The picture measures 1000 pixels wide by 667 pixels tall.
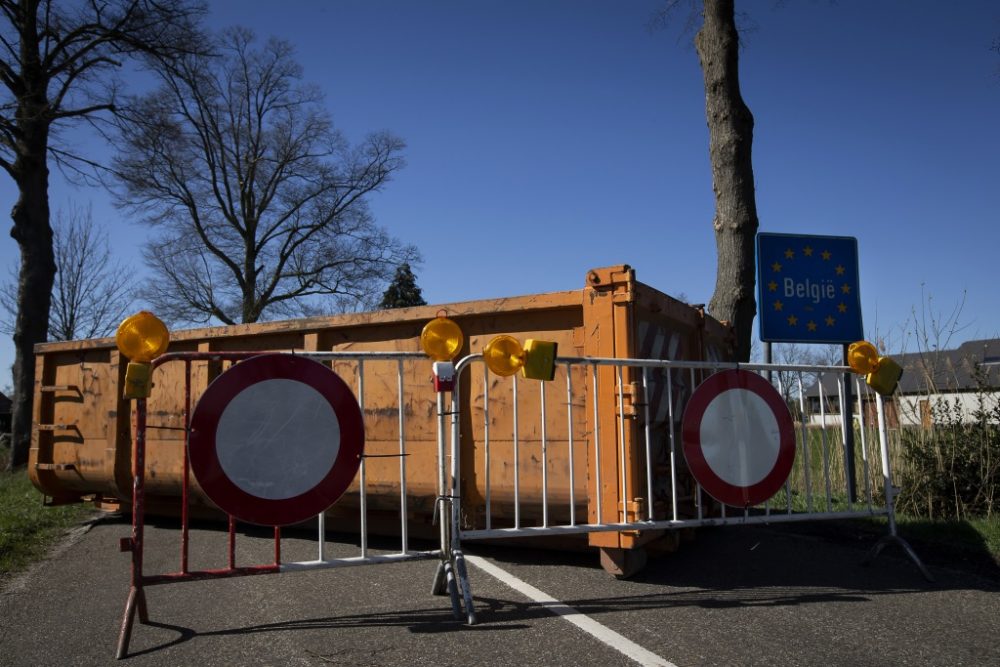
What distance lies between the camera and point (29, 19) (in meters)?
15.1

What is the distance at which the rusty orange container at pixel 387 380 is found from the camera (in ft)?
16.1

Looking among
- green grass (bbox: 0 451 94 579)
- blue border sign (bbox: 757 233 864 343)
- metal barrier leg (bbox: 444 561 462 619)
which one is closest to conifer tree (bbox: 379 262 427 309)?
green grass (bbox: 0 451 94 579)

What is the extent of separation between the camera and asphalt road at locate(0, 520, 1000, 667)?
3.42m

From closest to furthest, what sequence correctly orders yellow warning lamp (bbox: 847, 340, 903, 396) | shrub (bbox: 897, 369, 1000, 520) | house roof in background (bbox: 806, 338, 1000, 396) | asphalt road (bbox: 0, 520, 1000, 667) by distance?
asphalt road (bbox: 0, 520, 1000, 667)
yellow warning lamp (bbox: 847, 340, 903, 396)
shrub (bbox: 897, 369, 1000, 520)
house roof in background (bbox: 806, 338, 1000, 396)

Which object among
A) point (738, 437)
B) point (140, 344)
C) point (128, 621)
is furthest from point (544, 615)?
point (140, 344)

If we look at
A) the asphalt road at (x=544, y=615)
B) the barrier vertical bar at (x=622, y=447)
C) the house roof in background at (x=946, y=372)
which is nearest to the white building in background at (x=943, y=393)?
the house roof in background at (x=946, y=372)

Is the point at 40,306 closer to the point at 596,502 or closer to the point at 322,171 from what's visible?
the point at 322,171

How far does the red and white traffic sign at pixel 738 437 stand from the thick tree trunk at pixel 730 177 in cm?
366

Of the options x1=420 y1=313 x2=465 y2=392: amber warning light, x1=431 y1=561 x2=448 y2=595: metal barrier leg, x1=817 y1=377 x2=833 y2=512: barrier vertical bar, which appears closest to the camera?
x1=420 y1=313 x2=465 y2=392: amber warning light

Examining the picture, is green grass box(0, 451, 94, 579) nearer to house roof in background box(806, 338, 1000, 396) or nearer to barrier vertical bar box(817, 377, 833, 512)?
barrier vertical bar box(817, 377, 833, 512)

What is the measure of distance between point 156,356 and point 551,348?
86.6 inches

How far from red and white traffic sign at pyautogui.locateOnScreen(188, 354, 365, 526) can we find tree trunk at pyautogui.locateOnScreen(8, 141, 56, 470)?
12.8 metres

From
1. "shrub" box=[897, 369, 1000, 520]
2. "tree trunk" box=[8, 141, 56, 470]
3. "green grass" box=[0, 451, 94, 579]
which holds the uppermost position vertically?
"tree trunk" box=[8, 141, 56, 470]

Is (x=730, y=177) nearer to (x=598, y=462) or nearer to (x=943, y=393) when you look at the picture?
(x=943, y=393)
